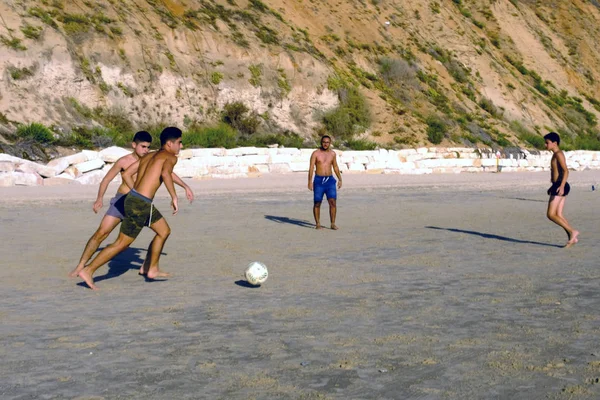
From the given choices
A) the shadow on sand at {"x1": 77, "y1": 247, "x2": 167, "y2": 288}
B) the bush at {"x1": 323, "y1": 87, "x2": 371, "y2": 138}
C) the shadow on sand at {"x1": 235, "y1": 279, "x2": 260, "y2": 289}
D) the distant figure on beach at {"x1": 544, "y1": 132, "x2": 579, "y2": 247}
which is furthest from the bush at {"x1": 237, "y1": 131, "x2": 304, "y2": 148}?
the shadow on sand at {"x1": 235, "y1": 279, "x2": 260, "y2": 289}

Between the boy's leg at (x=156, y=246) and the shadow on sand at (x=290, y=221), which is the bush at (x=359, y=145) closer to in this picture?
the shadow on sand at (x=290, y=221)

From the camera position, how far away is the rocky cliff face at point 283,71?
1412 inches

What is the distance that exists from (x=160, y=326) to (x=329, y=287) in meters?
2.43

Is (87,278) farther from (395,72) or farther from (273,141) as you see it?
(395,72)

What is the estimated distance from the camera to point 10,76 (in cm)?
3409

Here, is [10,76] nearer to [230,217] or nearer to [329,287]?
[230,217]

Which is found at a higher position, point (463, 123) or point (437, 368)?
point (463, 123)

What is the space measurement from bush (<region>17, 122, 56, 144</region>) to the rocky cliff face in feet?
5.12

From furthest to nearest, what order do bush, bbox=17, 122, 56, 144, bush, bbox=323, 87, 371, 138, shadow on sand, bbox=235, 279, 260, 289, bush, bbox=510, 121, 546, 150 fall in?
bush, bbox=510, 121, 546, 150
bush, bbox=323, 87, 371, 138
bush, bbox=17, 122, 56, 144
shadow on sand, bbox=235, 279, 260, 289

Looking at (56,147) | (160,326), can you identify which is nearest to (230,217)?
(160,326)

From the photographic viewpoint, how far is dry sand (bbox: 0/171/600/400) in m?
5.29

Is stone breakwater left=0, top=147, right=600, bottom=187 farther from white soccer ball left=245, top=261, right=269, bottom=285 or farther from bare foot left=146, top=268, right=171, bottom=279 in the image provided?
white soccer ball left=245, top=261, right=269, bottom=285

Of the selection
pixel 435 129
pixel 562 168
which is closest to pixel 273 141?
pixel 435 129

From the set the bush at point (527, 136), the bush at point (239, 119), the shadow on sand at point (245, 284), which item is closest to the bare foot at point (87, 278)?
the shadow on sand at point (245, 284)
